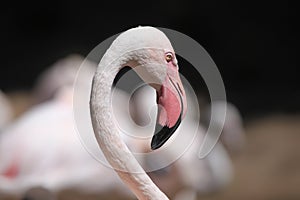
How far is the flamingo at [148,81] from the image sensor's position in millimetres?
1816

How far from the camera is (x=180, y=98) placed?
1.89 metres

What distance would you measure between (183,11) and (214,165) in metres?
3.74

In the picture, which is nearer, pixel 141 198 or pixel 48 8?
pixel 141 198

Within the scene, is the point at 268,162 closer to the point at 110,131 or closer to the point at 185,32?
the point at 185,32

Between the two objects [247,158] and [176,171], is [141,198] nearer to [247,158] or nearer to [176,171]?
[176,171]

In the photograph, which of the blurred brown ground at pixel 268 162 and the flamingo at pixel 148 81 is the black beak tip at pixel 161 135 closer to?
the flamingo at pixel 148 81

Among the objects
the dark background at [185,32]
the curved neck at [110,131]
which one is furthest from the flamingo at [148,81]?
the dark background at [185,32]

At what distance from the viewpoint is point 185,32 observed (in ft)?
28.8

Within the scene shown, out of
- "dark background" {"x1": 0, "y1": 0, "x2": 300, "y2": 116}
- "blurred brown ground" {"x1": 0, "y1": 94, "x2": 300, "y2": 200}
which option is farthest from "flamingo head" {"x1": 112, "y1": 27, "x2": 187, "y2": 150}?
"dark background" {"x1": 0, "y1": 0, "x2": 300, "y2": 116}

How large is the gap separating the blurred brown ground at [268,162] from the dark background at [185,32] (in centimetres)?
76

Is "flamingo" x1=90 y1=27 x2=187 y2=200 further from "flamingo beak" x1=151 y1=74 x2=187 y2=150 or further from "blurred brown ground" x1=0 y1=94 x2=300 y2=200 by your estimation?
"blurred brown ground" x1=0 y1=94 x2=300 y2=200

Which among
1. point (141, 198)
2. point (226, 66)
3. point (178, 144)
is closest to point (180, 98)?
point (141, 198)

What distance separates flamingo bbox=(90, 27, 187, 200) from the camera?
71.5 inches

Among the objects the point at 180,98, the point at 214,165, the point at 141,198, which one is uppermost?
the point at 180,98
